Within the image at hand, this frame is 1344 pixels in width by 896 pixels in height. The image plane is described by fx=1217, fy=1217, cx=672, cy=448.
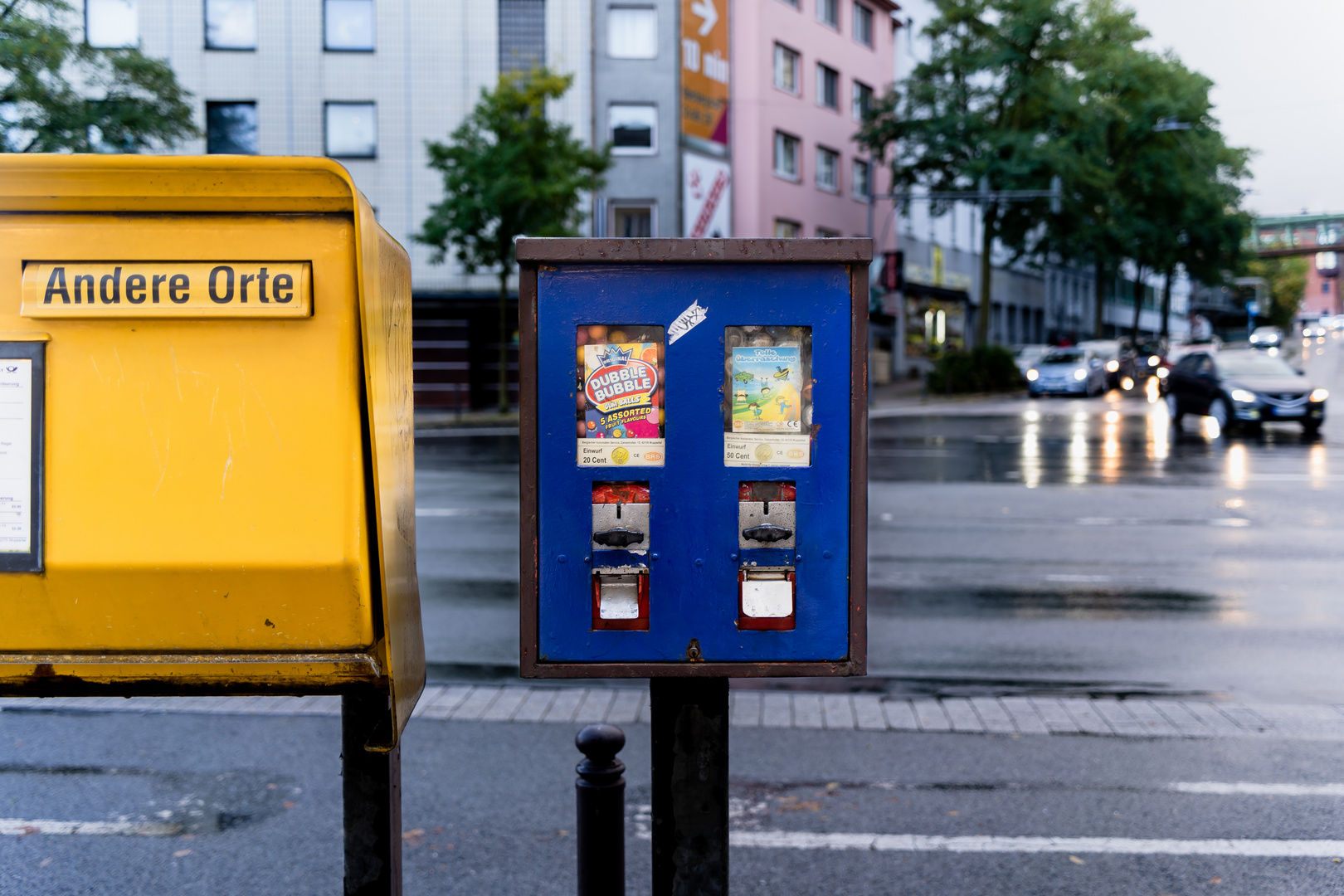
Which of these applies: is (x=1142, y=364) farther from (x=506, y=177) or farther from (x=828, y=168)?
(x=506, y=177)

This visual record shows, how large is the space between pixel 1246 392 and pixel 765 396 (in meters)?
22.8

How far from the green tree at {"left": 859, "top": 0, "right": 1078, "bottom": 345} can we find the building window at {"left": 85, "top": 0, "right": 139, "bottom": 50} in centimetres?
2357

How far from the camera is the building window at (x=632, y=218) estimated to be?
36031 millimetres

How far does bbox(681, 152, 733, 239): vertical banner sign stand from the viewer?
35.8m

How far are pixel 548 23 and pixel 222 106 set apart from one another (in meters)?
9.19

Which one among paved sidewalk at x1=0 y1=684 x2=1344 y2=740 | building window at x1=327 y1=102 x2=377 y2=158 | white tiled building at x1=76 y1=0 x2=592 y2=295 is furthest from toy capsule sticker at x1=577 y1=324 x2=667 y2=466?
building window at x1=327 y1=102 x2=377 y2=158

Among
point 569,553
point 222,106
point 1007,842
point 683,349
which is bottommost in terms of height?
point 1007,842

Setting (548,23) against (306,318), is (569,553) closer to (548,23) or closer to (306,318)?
(306,318)

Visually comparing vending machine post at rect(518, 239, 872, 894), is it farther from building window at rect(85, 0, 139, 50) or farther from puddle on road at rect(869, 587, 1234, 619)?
building window at rect(85, 0, 139, 50)

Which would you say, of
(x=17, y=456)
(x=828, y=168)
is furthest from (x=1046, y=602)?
(x=828, y=168)

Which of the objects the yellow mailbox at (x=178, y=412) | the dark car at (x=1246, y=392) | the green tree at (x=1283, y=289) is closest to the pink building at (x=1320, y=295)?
the green tree at (x=1283, y=289)

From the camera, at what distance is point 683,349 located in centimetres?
239

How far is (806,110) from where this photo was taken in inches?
1642

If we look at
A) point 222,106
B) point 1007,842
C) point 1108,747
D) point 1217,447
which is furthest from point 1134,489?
point 222,106
